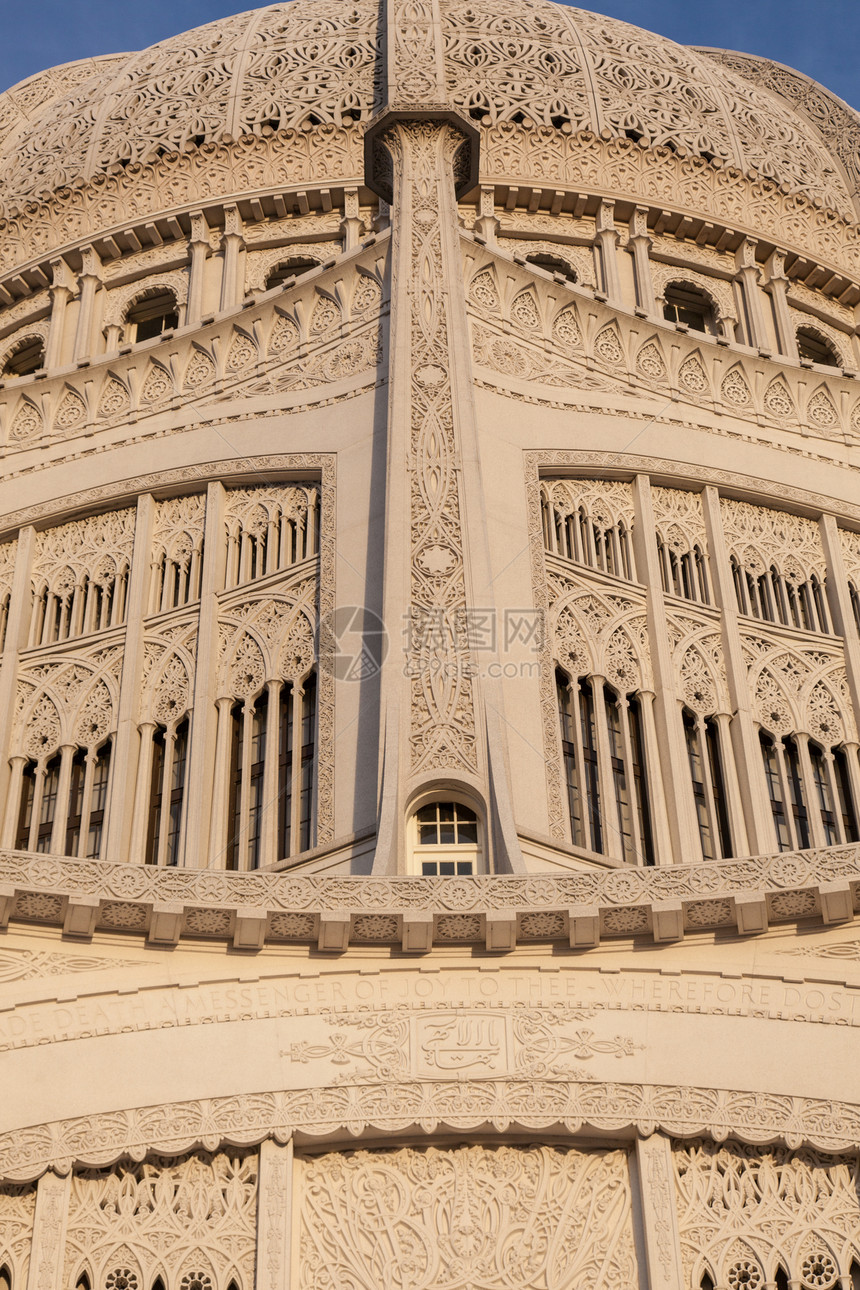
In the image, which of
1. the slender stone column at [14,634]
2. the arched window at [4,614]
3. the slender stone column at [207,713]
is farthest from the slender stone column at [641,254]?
the arched window at [4,614]

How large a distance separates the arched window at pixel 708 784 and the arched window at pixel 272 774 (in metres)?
4.12

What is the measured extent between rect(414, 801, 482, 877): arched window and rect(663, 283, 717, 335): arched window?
1458 cm

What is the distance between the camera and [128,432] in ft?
76.7

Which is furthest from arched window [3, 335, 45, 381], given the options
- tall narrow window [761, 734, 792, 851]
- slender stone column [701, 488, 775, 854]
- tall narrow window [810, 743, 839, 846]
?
tall narrow window [810, 743, 839, 846]

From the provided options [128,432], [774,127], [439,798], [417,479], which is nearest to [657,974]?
[439,798]

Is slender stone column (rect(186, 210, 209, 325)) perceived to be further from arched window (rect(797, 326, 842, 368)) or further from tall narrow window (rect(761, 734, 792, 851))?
tall narrow window (rect(761, 734, 792, 851))

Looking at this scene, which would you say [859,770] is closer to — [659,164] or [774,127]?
[659,164]

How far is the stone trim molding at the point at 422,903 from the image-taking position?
1419 centimetres

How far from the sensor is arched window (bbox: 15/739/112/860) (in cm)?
2039

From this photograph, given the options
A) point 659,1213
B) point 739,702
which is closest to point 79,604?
point 739,702

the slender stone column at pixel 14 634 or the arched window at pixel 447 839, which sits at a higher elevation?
the slender stone column at pixel 14 634

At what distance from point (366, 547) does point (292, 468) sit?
195 cm

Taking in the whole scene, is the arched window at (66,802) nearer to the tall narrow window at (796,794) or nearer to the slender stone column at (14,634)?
the slender stone column at (14,634)

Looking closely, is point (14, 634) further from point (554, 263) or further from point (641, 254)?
point (641, 254)
